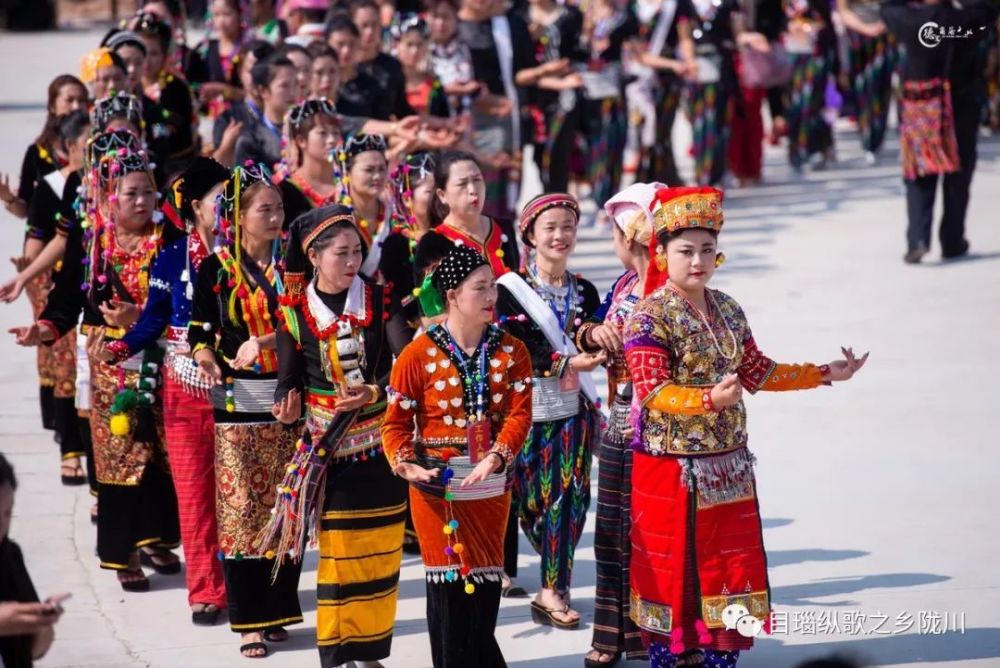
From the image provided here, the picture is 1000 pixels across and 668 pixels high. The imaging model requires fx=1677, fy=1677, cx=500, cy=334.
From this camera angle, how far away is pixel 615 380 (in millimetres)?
5750

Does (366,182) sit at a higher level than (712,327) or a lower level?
higher

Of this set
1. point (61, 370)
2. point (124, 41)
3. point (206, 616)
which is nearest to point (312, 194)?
point (206, 616)

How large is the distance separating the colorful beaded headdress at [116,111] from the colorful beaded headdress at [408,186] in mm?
1279

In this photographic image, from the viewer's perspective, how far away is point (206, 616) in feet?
21.2

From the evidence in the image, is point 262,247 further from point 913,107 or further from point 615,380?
point 913,107

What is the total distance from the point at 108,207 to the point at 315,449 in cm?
171

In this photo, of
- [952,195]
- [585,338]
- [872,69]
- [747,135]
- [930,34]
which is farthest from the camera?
[872,69]

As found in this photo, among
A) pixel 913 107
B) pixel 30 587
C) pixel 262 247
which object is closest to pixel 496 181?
pixel 913 107

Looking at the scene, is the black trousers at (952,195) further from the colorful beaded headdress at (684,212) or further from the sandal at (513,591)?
the colorful beaded headdress at (684,212)

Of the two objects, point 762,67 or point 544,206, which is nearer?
point 544,206

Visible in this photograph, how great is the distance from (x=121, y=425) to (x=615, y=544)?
219 centimetres

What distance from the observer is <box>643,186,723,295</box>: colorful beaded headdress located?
5.23 m

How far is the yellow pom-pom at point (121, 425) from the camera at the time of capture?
674 centimetres

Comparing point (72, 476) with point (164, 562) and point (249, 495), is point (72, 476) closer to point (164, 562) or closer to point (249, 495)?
point (164, 562)
